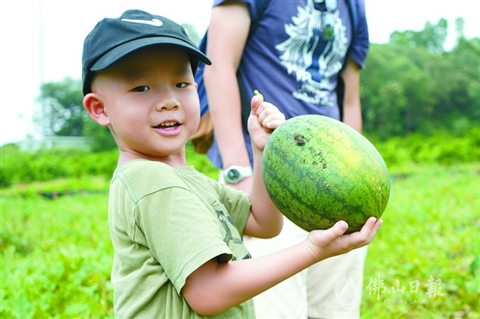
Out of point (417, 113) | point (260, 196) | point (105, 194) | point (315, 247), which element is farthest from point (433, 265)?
point (417, 113)

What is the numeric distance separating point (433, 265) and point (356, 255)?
5.72ft

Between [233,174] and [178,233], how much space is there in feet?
2.31

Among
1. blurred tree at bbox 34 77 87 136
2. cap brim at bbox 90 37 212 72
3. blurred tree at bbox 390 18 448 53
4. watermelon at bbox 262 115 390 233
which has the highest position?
cap brim at bbox 90 37 212 72

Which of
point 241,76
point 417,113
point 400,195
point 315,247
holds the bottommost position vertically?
point 417,113

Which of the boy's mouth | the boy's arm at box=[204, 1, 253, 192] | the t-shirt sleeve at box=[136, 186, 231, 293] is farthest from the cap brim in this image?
the boy's arm at box=[204, 1, 253, 192]

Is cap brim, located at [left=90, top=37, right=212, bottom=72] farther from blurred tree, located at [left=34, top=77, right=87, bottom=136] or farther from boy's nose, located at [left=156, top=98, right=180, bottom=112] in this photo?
blurred tree, located at [left=34, top=77, right=87, bottom=136]

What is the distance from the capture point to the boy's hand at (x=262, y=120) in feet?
5.12

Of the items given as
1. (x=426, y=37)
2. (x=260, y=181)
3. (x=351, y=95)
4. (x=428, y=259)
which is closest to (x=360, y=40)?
(x=351, y=95)

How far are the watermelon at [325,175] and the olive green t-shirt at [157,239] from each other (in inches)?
8.8

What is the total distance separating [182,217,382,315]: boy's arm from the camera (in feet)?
4.41

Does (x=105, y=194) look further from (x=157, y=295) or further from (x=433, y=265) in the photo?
(x=157, y=295)

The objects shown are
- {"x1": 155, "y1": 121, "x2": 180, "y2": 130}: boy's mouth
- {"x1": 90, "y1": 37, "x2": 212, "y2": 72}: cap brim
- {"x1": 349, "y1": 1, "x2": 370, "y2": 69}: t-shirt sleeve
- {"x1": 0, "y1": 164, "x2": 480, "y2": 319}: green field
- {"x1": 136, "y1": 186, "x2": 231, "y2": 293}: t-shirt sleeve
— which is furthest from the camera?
{"x1": 0, "y1": 164, "x2": 480, "y2": 319}: green field

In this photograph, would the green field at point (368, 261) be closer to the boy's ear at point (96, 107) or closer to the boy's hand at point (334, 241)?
the boy's ear at point (96, 107)

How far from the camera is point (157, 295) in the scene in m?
1.40
